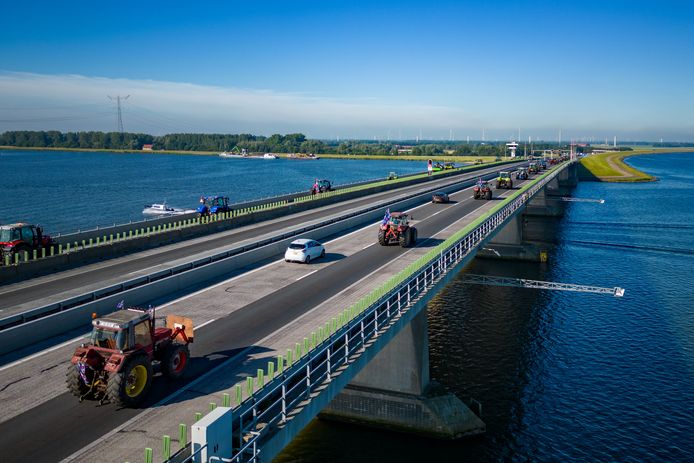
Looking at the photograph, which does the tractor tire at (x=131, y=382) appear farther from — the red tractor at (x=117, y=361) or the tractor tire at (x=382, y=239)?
the tractor tire at (x=382, y=239)

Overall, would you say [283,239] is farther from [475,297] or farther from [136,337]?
[136,337]

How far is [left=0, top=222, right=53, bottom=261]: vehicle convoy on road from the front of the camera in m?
33.3

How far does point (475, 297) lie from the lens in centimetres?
5144

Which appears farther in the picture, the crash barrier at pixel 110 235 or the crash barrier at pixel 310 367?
the crash barrier at pixel 110 235

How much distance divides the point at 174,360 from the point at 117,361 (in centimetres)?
243

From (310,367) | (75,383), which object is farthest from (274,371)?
(75,383)

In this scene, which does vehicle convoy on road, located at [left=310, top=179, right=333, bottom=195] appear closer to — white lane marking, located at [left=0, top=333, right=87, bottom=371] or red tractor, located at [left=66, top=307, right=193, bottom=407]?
white lane marking, located at [left=0, top=333, right=87, bottom=371]

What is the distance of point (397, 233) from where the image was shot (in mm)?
41406

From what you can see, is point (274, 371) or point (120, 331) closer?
point (120, 331)

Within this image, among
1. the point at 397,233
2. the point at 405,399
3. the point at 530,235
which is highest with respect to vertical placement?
the point at 397,233

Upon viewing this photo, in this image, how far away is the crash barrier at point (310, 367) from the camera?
13.5 m

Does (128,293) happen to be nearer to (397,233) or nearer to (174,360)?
(174,360)

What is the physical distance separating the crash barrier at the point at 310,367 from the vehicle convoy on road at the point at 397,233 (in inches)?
379

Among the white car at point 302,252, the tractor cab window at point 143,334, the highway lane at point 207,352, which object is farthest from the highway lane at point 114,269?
A: the tractor cab window at point 143,334
